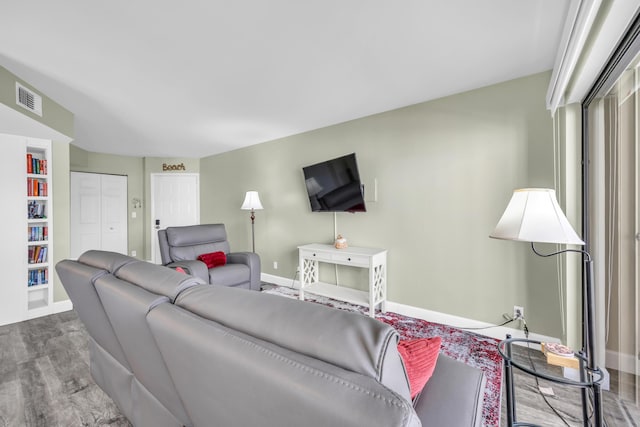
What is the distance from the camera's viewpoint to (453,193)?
267 centimetres

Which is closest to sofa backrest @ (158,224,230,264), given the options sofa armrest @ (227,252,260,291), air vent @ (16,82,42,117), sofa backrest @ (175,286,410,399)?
sofa armrest @ (227,252,260,291)

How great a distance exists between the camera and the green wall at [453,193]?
2301 millimetres

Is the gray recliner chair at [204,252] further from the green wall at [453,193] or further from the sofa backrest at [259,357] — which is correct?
the sofa backrest at [259,357]

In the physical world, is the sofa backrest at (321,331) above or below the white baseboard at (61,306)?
above

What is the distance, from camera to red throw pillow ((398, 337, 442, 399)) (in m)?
0.84

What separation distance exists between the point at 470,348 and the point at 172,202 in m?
5.55

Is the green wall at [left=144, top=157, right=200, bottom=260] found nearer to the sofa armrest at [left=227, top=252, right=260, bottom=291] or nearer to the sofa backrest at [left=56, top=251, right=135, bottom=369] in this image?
the sofa armrest at [left=227, top=252, right=260, bottom=291]

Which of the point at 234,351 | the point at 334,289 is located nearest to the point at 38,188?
the point at 334,289

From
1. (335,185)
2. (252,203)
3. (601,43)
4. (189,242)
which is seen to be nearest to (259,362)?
(601,43)

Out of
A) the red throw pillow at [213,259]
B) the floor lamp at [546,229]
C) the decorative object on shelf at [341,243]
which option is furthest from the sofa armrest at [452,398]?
the red throw pillow at [213,259]

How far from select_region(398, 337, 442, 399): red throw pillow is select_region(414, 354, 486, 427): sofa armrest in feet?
0.19

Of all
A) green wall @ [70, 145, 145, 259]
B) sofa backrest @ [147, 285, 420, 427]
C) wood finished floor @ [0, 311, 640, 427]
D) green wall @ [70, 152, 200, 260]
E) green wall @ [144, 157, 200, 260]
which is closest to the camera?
sofa backrest @ [147, 285, 420, 427]

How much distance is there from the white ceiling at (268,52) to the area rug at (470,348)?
2244 millimetres

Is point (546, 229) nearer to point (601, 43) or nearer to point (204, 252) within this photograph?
point (601, 43)
